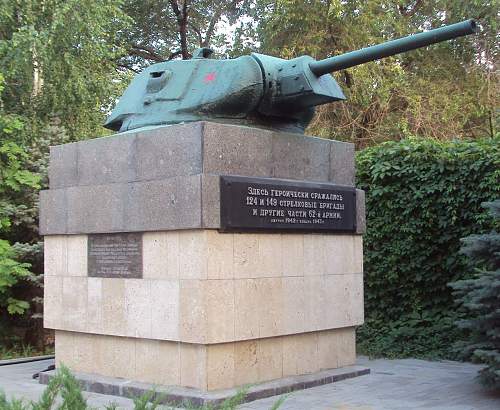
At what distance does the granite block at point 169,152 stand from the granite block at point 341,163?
6.15 ft

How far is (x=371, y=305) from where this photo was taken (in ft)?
34.4

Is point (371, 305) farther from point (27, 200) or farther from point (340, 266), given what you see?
point (27, 200)

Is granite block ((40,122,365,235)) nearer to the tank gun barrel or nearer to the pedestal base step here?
the tank gun barrel

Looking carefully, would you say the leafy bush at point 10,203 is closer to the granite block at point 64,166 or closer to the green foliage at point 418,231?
the granite block at point 64,166

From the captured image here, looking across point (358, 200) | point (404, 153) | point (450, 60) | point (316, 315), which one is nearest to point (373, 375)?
point (316, 315)

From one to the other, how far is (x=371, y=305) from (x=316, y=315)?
3.10m

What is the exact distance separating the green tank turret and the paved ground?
2.66 metres

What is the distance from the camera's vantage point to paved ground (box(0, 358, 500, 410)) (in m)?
6.35

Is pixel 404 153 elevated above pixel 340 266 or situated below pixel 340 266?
above

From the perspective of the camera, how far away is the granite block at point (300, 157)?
7.34 m

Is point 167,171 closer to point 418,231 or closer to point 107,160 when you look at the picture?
point 107,160

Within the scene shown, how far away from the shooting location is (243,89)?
23.3 ft

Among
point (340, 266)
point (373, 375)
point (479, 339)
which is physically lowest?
point (373, 375)

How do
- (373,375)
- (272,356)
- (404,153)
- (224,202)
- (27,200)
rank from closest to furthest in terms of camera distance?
1. (224,202)
2. (272,356)
3. (373,375)
4. (404,153)
5. (27,200)
